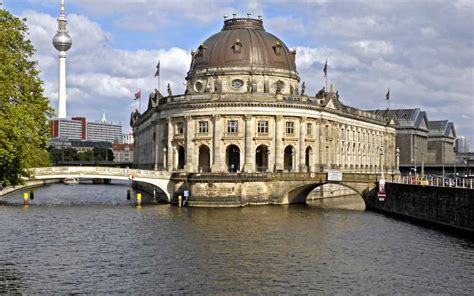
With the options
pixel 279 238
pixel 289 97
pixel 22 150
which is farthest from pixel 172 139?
pixel 22 150

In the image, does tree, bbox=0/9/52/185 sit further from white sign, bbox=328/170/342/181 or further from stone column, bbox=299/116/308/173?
stone column, bbox=299/116/308/173

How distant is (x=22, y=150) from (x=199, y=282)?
51.8 ft

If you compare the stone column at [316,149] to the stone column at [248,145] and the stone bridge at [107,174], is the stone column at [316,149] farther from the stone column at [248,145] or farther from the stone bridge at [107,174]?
the stone bridge at [107,174]

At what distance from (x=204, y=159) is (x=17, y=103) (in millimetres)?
59504

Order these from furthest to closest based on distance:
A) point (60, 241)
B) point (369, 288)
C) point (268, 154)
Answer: point (268, 154) → point (60, 241) → point (369, 288)

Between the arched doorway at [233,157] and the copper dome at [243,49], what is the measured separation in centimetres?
1461

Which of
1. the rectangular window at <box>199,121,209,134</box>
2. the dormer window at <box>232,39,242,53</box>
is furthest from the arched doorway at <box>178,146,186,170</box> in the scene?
the dormer window at <box>232,39,242,53</box>

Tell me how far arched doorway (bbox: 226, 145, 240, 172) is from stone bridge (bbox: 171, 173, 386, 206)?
13.5 m

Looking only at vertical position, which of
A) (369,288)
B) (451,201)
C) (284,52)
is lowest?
(369,288)

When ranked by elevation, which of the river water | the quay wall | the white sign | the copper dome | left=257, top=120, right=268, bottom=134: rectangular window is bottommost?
the river water

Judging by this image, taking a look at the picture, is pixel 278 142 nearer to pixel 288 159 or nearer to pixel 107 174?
pixel 288 159

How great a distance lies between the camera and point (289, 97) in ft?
337

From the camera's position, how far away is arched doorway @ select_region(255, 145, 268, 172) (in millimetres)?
102537

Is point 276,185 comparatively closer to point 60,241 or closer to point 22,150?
point 60,241
